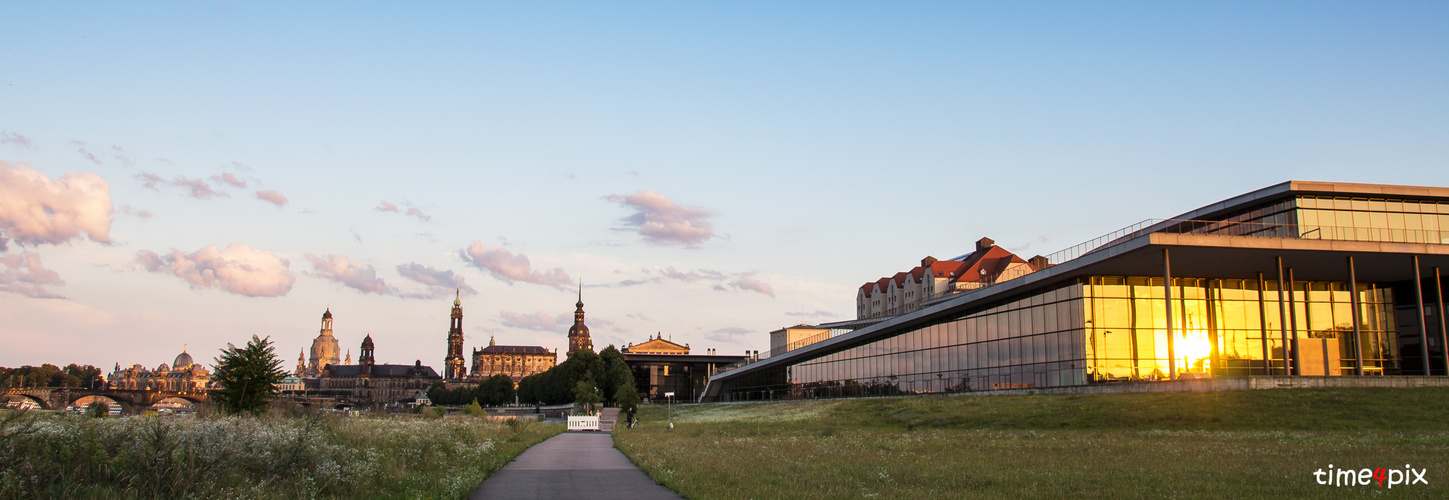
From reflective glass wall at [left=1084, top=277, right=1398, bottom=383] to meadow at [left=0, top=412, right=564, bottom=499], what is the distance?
41972mm

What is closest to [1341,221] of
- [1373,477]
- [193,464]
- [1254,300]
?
[1254,300]

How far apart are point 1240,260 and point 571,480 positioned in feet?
137

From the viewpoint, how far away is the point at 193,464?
1340 centimetres

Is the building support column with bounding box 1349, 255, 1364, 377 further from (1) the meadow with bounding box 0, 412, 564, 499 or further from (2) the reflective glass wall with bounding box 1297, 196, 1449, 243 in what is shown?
(1) the meadow with bounding box 0, 412, 564, 499

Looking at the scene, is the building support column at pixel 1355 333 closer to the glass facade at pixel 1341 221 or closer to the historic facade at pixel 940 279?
the glass facade at pixel 1341 221

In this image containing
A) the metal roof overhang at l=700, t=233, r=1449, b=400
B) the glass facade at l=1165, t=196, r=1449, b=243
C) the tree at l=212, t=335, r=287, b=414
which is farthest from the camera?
the glass facade at l=1165, t=196, r=1449, b=243

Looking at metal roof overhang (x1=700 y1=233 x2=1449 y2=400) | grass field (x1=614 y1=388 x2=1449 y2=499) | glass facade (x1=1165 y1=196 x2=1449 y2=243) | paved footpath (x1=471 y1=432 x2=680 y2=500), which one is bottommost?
paved footpath (x1=471 y1=432 x2=680 y2=500)

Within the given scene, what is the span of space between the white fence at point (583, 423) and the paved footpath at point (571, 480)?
2558 cm

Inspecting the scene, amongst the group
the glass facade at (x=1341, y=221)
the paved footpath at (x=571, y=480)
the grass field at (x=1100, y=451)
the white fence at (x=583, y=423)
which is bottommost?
the white fence at (x=583, y=423)

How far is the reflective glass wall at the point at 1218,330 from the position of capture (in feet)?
172

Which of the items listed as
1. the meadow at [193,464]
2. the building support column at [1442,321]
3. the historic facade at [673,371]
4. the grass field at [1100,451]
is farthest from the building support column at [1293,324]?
the historic facade at [673,371]

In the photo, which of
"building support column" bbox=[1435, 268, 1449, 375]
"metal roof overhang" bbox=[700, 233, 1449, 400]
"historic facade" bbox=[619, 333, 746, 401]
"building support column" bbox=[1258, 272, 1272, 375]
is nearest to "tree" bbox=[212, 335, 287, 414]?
"metal roof overhang" bbox=[700, 233, 1449, 400]

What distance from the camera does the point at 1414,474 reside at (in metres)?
16.2

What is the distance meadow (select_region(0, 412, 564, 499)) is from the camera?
12156 millimetres
